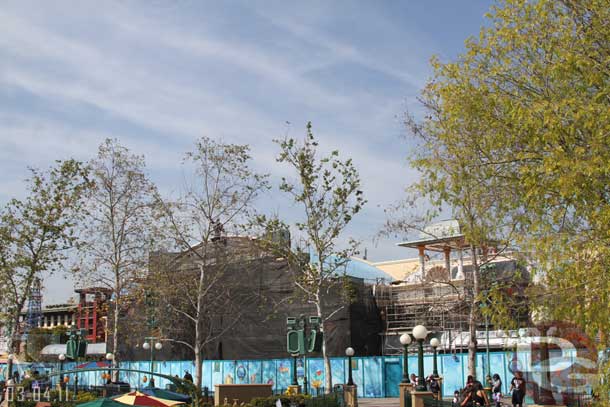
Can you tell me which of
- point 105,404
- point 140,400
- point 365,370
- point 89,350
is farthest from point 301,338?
point 89,350

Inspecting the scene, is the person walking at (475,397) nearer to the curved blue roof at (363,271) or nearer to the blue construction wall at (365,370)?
the blue construction wall at (365,370)

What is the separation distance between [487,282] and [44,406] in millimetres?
17006

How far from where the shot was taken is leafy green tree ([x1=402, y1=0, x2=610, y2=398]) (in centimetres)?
1220

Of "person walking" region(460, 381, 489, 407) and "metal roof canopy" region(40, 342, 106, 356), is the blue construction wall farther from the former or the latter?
"metal roof canopy" region(40, 342, 106, 356)

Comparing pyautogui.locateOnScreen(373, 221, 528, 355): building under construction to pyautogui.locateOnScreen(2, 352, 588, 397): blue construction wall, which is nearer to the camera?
pyautogui.locateOnScreen(2, 352, 588, 397): blue construction wall

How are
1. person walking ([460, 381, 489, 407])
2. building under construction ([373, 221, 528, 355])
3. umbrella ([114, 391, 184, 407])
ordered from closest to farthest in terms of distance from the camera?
umbrella ([114, 391, 184, 407])
person walking ([460, 381, 489, 407])
building under construction ([373, 221, 528, 355])

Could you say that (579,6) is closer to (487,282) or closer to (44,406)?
(487,282)

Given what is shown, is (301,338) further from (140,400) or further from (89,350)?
(89,350)

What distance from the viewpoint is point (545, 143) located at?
13.2 meters

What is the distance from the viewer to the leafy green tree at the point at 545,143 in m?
12.2

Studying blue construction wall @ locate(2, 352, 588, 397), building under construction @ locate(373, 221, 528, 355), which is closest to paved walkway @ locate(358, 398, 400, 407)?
blue construction wall @ locate(2, 352, 588, 397)

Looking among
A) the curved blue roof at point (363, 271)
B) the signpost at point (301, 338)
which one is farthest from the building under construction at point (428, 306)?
the signpost at point (301, 338)

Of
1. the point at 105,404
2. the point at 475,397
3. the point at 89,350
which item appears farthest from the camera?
the point at 89,350

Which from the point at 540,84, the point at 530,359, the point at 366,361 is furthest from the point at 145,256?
the point at 540,84
